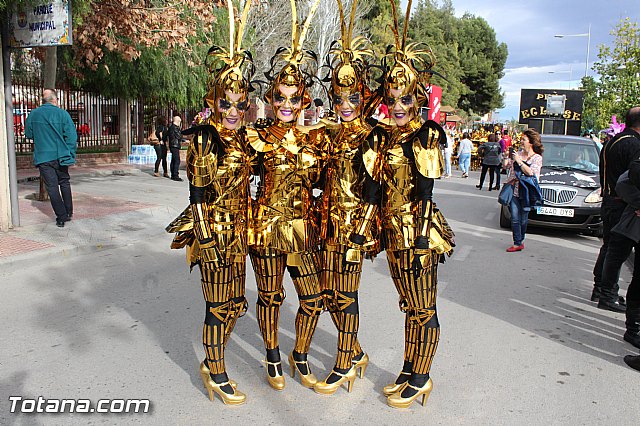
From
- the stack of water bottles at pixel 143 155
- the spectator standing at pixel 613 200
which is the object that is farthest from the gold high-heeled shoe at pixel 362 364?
the stack of water bottles at pixel 143 155

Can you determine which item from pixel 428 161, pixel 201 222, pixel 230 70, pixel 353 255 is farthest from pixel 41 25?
pixel 428 161

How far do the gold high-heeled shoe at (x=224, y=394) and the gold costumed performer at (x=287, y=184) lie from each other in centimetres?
65

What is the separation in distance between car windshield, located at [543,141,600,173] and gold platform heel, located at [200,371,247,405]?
801 cm

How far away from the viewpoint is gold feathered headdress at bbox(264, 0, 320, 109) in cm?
325

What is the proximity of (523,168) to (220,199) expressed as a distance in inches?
218

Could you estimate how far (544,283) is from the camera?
6379mm

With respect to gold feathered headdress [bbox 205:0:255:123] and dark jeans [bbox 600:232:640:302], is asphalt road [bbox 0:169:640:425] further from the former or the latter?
gold feathered headdress [bbox 205:0:255:123]

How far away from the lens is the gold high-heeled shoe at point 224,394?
338 cm

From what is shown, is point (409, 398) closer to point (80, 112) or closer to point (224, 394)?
point (224, 394)

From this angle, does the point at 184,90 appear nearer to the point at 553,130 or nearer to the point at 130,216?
the point at 130,216

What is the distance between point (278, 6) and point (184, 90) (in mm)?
7530

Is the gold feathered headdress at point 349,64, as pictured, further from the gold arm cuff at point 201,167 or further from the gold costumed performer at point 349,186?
the gold arm cuff at point 201,167

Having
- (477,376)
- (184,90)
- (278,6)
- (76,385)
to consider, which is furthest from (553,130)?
(76,385)

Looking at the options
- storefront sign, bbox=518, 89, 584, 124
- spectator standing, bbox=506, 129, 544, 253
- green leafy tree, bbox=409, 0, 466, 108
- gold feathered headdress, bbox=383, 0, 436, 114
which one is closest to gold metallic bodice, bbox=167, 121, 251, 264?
gold feathered headdress, bbox=383, 0, 436, 114
